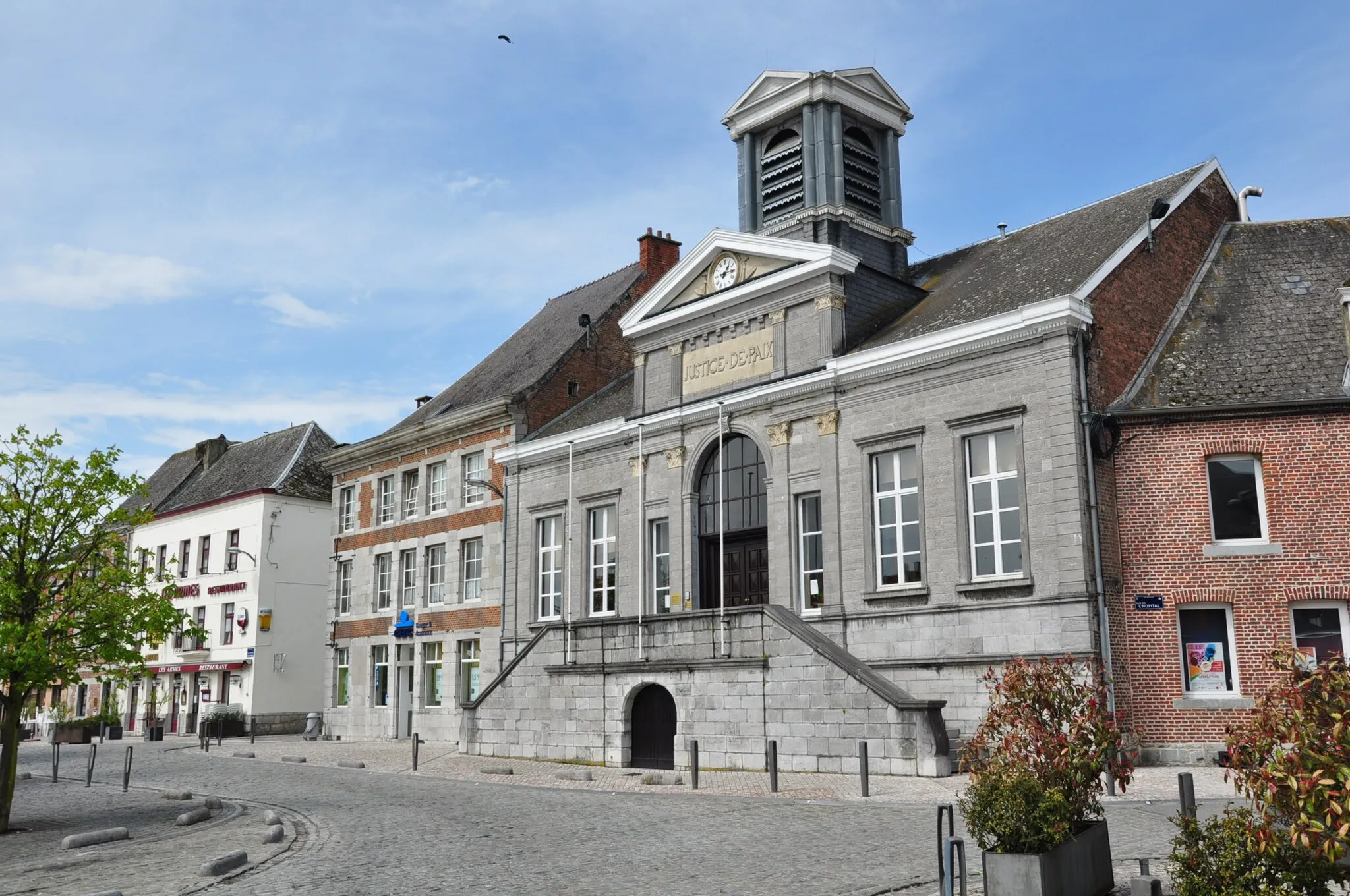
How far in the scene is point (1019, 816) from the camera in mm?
8344

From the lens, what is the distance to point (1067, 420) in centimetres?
1981

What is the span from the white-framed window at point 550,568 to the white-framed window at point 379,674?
7.79 m

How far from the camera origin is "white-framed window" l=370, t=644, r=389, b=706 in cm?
3534

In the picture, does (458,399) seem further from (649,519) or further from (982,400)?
(982,400)

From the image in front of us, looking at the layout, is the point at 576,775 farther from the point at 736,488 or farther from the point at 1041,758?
the point at 1041,758

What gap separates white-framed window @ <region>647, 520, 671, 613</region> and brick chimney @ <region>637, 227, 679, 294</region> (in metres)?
11.1

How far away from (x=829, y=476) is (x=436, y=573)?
1515cm

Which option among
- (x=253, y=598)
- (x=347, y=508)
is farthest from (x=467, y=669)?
(x=253, y=598)

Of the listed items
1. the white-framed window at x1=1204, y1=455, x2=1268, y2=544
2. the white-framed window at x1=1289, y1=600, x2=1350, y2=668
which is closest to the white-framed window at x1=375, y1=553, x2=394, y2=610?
the white-framed window at x1=1204, y1=455, x2=1268, y2=544

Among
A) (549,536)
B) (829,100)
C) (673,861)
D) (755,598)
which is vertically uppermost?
(829,100)

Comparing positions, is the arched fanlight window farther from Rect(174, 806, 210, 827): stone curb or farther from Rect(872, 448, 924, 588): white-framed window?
Rect(174, 806, 210, 827): stone curb

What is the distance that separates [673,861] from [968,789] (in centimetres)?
340

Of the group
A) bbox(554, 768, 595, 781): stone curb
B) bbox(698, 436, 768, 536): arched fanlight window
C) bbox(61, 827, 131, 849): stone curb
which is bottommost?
bbox(61, 827, 131, 849): stone curb

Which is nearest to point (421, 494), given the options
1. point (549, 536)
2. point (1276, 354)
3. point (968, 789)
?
point (549, 536)
